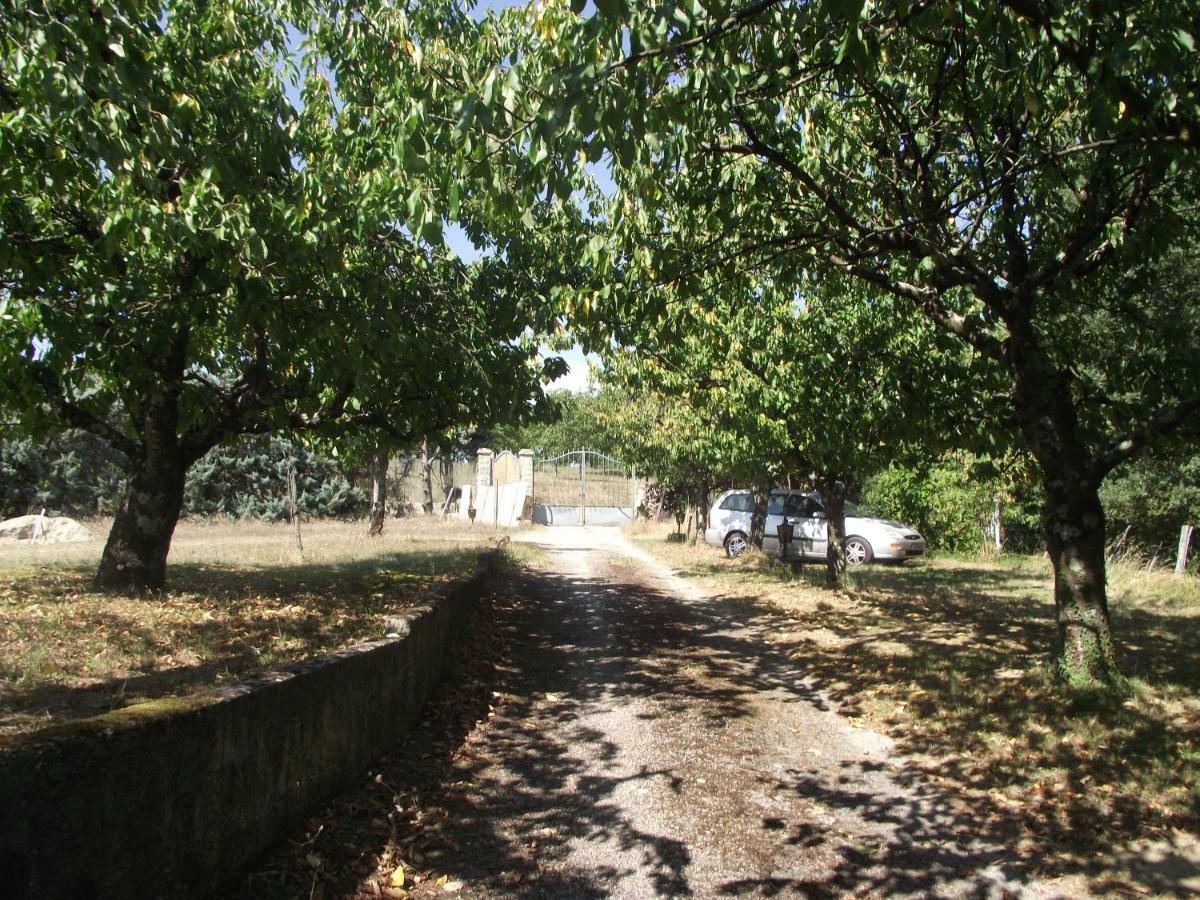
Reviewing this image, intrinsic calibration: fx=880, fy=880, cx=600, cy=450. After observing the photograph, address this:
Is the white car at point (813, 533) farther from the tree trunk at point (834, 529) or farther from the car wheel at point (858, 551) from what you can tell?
the tree trunk at point (834, 529)

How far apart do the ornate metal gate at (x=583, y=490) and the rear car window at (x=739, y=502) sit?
38.1ft

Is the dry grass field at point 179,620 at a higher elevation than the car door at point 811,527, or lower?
lower

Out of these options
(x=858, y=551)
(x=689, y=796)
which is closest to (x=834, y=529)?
(x=858, y=551)

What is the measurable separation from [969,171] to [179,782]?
8.19 m

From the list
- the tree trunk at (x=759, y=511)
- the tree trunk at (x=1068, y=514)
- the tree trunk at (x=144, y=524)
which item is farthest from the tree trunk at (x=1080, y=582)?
the tree trunk at (x=759, y=511)

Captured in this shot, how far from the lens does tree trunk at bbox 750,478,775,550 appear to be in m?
18.4

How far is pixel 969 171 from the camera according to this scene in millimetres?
8375

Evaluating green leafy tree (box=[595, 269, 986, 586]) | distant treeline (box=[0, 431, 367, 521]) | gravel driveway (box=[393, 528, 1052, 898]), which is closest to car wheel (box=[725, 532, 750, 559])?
green leafy tree (box=[595, 269, 986, 586])

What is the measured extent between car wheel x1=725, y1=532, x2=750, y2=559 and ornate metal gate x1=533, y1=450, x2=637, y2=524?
1216 cm

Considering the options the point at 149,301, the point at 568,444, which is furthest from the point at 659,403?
the point at 568,444

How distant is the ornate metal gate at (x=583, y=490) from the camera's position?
33219 millimetres

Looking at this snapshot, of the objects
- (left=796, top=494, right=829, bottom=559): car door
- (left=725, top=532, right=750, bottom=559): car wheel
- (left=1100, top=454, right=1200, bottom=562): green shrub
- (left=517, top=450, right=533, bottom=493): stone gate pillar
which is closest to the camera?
(left=1100, top=454, right=1200, bottom=562): green shrub

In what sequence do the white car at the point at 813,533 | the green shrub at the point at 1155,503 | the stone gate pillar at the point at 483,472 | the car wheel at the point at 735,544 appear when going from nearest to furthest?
the green shrub at the point at 1155,503 < the white car at the point at 813,533 < the car wheel at the point at 735,544 < the stone gate pillar at the point at 483,472

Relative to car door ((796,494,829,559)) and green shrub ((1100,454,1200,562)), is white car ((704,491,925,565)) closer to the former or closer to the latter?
car door ((796,494,829,559))
